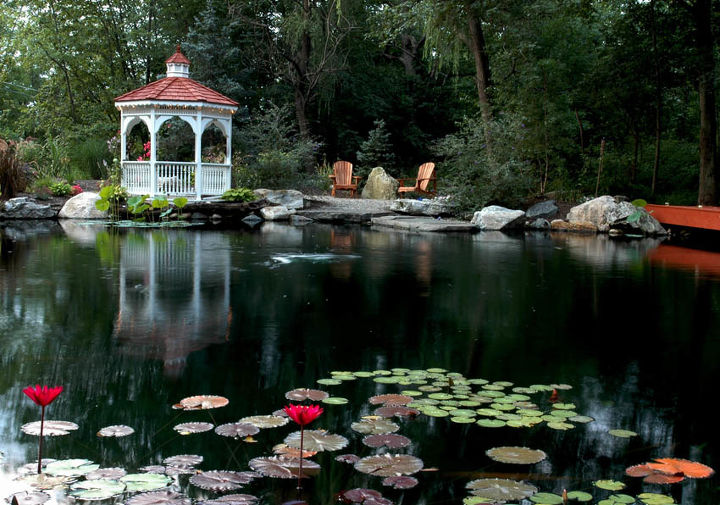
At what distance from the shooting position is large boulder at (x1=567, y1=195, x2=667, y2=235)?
15008 millimetres

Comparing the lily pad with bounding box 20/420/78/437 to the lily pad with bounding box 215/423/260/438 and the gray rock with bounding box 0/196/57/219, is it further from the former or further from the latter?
the gray rock with bounding box 0/196/57/219

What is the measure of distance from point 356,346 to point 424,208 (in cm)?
1246

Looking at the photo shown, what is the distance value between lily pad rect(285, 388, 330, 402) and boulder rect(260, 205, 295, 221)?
13230 mm

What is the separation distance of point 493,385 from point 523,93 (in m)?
14.0

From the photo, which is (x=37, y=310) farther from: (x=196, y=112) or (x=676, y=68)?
(x=676, y=68)

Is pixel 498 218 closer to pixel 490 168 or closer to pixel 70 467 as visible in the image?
pixel 490 168

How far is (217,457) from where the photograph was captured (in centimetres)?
302

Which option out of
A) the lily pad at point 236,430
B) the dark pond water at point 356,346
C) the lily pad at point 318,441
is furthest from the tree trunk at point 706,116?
the lily pad at point 236,430

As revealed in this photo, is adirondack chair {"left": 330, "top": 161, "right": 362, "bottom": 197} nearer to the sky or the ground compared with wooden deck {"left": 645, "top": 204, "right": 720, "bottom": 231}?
nearer to the sky

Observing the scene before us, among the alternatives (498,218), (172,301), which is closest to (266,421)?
(172,301)

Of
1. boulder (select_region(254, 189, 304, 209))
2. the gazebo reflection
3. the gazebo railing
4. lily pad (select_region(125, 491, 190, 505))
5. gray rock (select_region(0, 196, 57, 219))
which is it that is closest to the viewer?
lily pad (select_region(125, 491, 190, 505))

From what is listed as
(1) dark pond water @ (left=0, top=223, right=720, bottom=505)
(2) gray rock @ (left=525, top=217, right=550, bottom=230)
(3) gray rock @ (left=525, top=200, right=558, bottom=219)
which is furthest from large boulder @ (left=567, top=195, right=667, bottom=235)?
(1) dark pond water @ (left=0, top=223, right=720, bottom=505)

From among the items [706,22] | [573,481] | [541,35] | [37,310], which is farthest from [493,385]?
[541,35]

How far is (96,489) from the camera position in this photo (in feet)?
8.61
